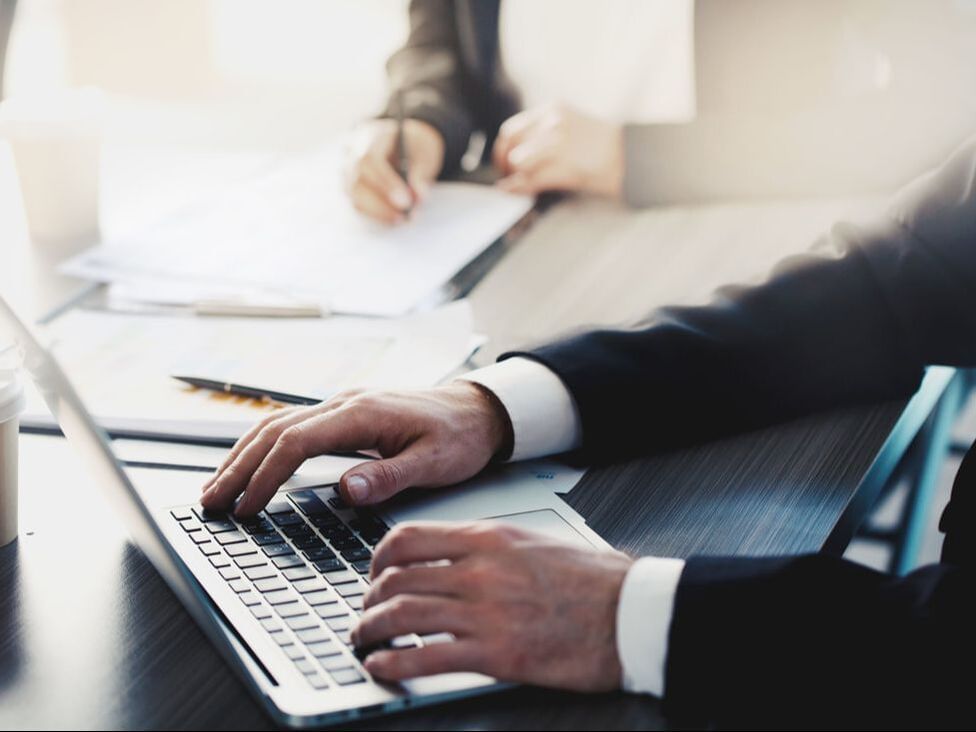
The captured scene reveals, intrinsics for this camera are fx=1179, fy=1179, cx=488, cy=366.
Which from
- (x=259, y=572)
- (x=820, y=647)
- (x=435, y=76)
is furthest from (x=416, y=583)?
(x=435, y=76)

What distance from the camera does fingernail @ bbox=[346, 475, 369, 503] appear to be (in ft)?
2.75

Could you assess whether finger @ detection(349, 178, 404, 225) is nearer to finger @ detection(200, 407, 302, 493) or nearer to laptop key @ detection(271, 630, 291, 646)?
finger @ detection(200, 407, 302, 493)

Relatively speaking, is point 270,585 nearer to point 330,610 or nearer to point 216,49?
point 330,610

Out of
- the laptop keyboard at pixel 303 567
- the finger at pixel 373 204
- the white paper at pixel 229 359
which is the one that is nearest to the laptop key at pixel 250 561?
the laptop keyboard at pixel 303 567

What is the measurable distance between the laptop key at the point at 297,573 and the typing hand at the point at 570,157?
93 cm

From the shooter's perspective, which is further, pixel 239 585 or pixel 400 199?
pixel 400 199

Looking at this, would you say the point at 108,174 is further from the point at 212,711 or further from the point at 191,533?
the point at 212,711

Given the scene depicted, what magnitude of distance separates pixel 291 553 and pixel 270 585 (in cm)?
4

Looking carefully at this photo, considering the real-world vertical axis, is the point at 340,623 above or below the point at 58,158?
below

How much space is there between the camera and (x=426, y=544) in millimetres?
713

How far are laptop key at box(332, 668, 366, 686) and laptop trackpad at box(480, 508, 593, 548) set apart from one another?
18 cm

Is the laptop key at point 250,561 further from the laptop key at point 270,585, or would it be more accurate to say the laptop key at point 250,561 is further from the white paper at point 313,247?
→ the white paper at point 313,247

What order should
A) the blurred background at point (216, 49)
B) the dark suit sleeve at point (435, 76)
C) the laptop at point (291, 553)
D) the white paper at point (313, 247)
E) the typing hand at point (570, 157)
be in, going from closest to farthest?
the laptop at point (291, 553), the white paper at point (313, 247), the typing hand at point (570, 157), the dark suit sleeve at point (435, 76), the blurred background at point (216, 49)

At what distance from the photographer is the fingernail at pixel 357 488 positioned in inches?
33.0
